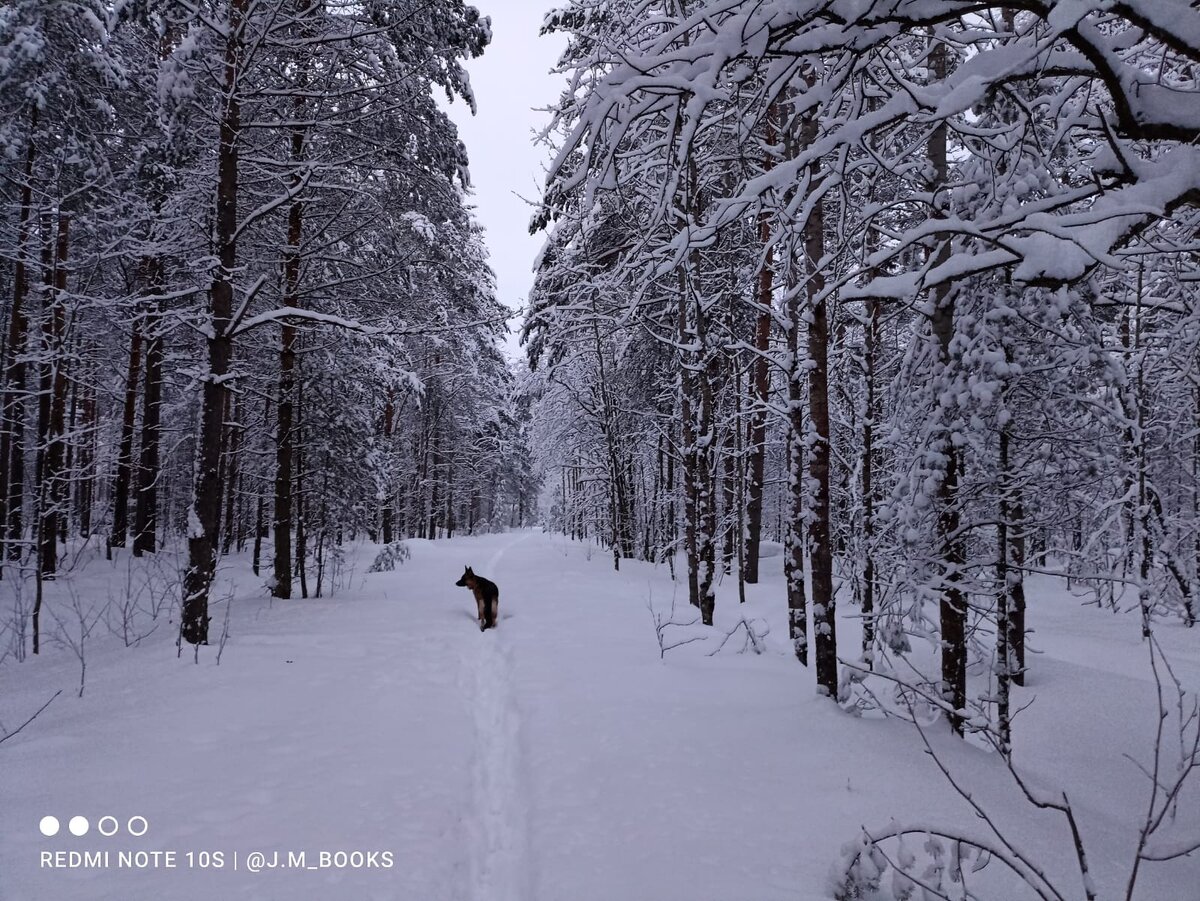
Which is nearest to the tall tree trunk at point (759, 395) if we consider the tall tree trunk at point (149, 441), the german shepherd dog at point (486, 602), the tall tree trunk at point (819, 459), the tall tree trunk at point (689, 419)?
the tall tree trunk at point (689, 419)

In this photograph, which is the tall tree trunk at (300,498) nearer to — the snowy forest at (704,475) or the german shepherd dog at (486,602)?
the snowy forest at (704,475)

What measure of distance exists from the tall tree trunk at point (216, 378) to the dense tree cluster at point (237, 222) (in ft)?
0.09

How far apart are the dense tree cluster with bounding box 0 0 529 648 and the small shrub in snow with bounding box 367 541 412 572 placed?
320cm

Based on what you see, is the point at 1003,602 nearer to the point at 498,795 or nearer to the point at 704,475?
the point at 704,475

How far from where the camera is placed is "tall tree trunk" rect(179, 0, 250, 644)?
24.7ft

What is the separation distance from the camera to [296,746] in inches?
188

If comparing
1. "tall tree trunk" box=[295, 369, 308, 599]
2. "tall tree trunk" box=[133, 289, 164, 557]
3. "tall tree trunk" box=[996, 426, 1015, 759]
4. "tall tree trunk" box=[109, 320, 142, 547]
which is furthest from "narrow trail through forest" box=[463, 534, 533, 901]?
"tall tree trunk" box=[109, 320, 142, 547]

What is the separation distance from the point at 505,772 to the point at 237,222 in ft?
36.3

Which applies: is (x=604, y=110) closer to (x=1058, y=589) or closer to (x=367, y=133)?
(x=367, y=133)

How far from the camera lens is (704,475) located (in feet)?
34.0

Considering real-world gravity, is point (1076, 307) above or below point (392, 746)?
above

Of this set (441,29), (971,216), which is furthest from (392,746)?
(441,29)

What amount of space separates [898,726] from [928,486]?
86.7 inches

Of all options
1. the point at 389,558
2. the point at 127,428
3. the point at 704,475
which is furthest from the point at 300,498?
the point at 704,475
